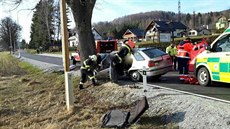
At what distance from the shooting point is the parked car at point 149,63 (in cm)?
1373

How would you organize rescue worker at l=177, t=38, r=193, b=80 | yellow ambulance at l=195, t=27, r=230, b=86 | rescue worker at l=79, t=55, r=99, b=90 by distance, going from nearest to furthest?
yellow ambulance at l=195, t=27, r=230, b=86, rescue worker at l=79, t=55, r=99, b=90, rescue worker at l=177, t=38, r=193, b=80

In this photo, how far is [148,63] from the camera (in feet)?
45.0

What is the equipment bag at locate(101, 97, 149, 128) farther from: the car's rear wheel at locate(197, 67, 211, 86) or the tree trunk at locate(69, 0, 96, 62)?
the tree trunk at locate(69, 0, 96, 62)

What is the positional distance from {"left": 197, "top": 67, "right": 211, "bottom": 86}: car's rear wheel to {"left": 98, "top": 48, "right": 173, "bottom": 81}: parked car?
2.23 metres

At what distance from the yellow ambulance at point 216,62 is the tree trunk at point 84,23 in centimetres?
489

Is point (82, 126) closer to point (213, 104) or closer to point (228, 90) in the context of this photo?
point (213, 104)

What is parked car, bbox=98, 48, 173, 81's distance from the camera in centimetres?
1373

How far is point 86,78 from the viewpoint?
1334 centimetres

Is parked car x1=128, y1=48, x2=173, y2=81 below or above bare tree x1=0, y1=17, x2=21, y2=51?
below

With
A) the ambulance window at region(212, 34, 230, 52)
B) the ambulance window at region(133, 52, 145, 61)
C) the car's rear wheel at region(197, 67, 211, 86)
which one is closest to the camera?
the ambulance window at region(212, 34, 230, 52)

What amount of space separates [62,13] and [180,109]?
466 centimetres

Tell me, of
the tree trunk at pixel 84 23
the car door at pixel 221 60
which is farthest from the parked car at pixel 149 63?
the car door at pixel 221 60

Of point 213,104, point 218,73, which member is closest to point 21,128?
point 213,104

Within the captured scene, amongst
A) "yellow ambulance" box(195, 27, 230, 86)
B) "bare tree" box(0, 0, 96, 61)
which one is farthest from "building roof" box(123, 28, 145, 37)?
"yellow ambulance" box(195, 27, 230, 86)
